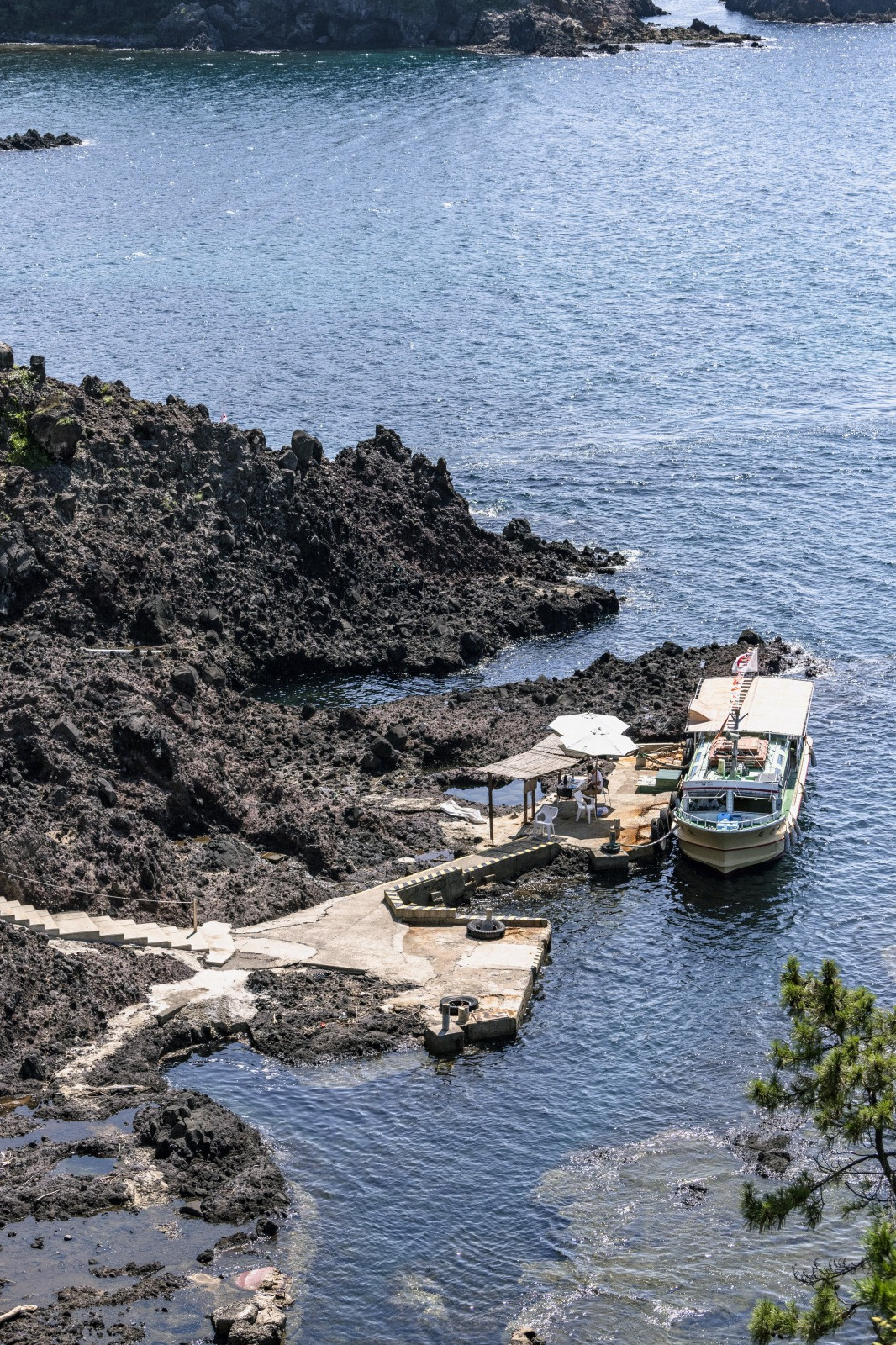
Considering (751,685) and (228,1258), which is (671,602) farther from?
(228,1258)

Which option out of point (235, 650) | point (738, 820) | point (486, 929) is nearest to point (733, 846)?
point (738, 820)

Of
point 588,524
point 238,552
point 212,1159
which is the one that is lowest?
point 212,1159

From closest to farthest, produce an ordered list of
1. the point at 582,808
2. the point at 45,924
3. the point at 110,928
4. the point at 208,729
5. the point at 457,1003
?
the point at 457,1003 < the point at 45,924 < the point at 110,928 < the point at 582,808 < the point at 208,729

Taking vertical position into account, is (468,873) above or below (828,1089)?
below

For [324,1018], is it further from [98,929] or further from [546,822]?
[546,822]

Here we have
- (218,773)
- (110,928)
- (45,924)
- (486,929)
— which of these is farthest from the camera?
(218,773)

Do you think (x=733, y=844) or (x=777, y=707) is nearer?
(x=733, y=844)

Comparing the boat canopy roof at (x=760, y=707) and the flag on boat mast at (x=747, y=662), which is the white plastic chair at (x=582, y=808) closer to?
the boat canopy roof at (x=760, y=707)

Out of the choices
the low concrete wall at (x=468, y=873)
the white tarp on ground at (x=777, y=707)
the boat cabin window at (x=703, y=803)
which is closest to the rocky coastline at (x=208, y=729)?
the low concrete wall at (x=468, y=873)
